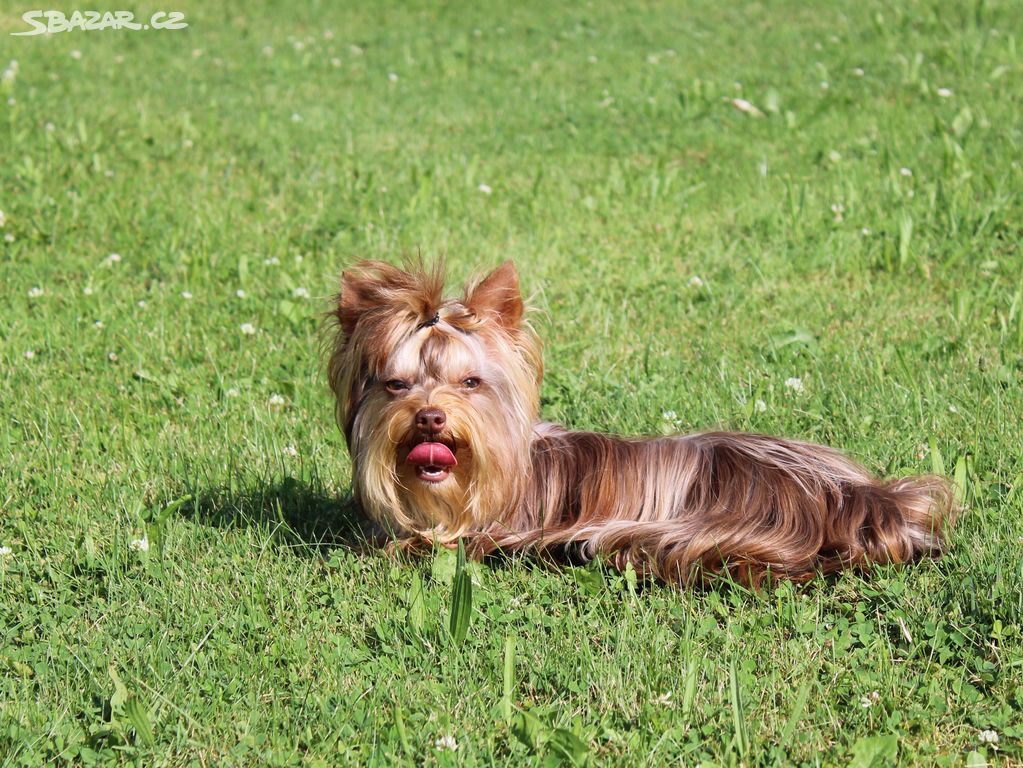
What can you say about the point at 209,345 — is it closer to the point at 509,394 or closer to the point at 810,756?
the point at 509,394

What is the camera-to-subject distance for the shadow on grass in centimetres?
458

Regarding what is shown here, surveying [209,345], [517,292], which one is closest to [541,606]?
[517,292]

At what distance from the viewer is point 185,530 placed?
4551 millimetres

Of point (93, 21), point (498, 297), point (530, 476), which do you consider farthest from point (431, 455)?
point (93, 21)

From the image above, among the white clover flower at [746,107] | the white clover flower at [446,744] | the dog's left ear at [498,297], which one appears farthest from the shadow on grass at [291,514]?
the white clover flower at [746,107]

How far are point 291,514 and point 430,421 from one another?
1.12m

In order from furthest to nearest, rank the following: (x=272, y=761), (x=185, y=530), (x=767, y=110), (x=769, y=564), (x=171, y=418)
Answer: (x=767, y=110) < (x=171, y=418) < (x=185, y=530) < (x=769, y=564) < (x=272, y=761)

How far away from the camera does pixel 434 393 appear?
398 centimetres

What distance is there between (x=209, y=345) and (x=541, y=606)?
9.63 feet

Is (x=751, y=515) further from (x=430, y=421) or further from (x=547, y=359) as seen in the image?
(x=547, y=359)

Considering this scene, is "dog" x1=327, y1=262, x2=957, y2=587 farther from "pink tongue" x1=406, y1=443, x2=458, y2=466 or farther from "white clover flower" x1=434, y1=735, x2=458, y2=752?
"white clover flower" x1=434, y1=735, x2=458, y2=752

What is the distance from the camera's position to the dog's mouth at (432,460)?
399 cm

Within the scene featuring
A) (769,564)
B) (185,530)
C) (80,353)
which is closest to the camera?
(769,564)

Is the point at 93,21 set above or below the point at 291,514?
below
